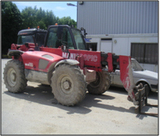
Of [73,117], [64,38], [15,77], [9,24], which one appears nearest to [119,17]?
[64,38]

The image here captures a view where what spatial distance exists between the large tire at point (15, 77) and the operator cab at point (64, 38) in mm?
1468

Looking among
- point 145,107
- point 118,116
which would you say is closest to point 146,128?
point 118,116

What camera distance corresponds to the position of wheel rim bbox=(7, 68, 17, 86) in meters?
7.27

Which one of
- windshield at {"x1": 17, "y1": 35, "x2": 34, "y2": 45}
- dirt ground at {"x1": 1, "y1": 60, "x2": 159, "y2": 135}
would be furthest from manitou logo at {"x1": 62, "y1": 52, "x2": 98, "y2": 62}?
windshield at {"x1": 17, "y1": 35, "x2": 34, "y2": 45}

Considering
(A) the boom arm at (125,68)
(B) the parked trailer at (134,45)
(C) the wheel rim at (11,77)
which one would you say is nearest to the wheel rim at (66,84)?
(A) the boom arm at (125,68)

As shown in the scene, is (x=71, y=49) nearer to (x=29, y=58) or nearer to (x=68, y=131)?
(x=29, y=58)

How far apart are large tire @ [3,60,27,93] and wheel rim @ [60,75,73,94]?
6.68 feet

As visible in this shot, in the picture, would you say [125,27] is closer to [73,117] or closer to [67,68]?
[67,68]

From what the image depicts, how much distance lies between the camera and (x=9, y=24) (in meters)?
33.8

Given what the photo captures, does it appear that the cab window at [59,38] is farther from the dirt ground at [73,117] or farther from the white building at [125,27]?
the white building at [125,27]

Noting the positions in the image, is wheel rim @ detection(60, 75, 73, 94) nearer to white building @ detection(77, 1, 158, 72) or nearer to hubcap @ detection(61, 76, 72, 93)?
hubcap @ detection(61, 76, 72, 93)

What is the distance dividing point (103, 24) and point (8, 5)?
92.2ft

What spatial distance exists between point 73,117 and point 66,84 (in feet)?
4.09

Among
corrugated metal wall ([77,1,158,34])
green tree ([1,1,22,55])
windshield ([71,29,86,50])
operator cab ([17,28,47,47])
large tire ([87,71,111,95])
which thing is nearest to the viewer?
windshield ([71,29,86,50])
